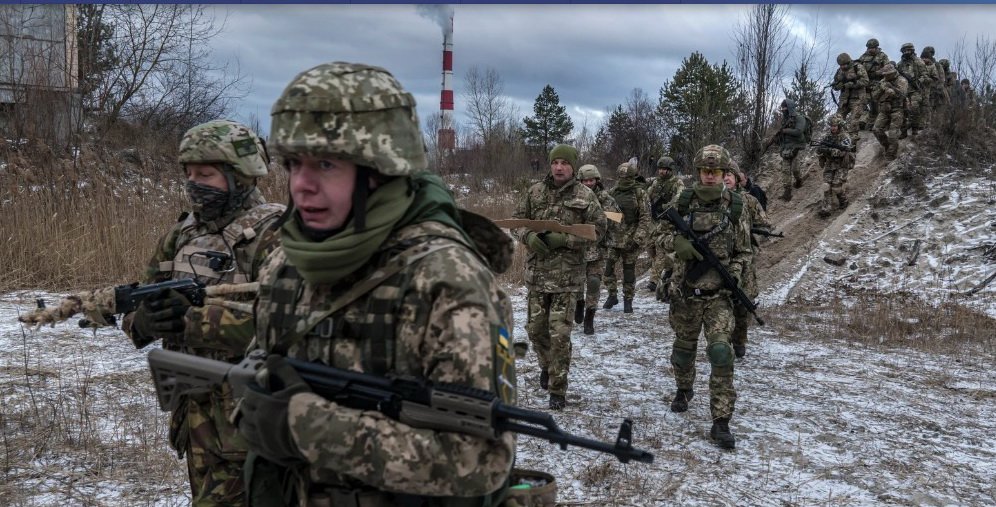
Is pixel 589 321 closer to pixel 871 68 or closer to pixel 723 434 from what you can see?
pixel 723 434

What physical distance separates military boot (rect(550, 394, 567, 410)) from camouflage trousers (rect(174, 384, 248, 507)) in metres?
3.45

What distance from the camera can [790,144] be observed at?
49.5ft

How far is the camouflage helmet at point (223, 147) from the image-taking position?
2.97 metres

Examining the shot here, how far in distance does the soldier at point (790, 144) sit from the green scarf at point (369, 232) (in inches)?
577

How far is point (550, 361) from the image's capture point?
5859 millimetres

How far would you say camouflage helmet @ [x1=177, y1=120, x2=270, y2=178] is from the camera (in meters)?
2.97

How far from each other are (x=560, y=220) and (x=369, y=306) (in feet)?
16.4

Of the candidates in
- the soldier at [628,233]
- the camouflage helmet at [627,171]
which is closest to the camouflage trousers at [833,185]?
the soldier at [628,233]

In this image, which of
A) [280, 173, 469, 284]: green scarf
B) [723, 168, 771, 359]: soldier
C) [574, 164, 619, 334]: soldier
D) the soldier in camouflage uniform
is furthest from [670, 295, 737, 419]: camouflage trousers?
[280, 173, 469, 284]: green scarf

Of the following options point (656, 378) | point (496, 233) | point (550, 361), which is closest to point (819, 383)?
point (656, 378)

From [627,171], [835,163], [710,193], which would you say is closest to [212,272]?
[710,193]

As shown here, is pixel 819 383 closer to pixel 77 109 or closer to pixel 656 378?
pixel 656 378

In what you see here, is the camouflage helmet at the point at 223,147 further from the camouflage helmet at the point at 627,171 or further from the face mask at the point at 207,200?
the camouflage helmet at the point at 627,171

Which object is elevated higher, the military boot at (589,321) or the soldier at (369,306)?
the soldier at (369,306)
